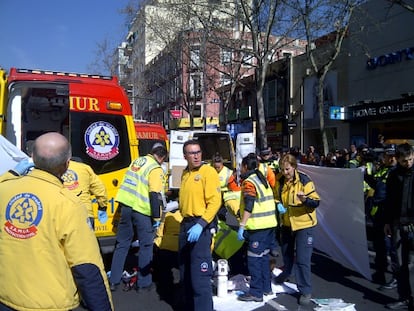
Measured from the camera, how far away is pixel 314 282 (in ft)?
19.1

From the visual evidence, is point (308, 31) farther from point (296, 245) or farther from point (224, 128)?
point (296, 245)

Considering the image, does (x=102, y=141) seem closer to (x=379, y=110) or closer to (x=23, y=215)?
(x=23, y=215)

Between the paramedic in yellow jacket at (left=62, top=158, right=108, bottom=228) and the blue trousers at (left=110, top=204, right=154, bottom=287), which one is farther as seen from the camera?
the blue trousers at (left=110, top=204, right=154, bottom=287)

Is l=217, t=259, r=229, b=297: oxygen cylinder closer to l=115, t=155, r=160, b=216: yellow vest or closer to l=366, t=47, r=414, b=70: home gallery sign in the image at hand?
l=115, t=155, r=160, b=216: yellow vest

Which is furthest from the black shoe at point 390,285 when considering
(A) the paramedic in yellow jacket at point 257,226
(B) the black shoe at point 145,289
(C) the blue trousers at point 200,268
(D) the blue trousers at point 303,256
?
(B) the black shoe at point 145,289

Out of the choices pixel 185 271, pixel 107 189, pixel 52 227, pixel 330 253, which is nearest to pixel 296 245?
pixel 185 271

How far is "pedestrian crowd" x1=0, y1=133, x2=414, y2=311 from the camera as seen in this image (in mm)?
2215

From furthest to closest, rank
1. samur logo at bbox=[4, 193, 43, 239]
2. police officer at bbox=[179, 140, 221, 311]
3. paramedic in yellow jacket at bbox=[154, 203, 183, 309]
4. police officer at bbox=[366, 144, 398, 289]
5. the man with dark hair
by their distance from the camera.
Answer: paramedic in yellow jacket at bbox=[154, 203, 183, 309]
police officer at bbox=[366, 144, 398, 289]
the man with dark hair
police officer at bbox=[179, 140, 221, 311]
samur logo at bbox=[4, 193, 43, 239]

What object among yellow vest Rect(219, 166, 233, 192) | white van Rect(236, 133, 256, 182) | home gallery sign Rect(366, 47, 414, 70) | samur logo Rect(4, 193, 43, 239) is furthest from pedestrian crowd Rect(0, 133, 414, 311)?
home gallery sign Rect(366, 47, 414, 70)

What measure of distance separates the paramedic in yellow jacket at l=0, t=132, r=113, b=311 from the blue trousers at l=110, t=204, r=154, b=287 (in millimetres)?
3170

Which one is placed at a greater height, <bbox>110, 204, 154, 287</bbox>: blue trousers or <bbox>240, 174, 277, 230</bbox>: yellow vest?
<bbox>240, 174, 277, 230</bbox>: yellow vest

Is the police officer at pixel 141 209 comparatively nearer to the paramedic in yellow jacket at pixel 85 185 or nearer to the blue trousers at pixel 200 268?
the paramedic in yellow jacket at pixel 85 185

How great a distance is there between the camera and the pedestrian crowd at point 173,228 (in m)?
2.21

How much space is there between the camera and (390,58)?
18.4 meters
